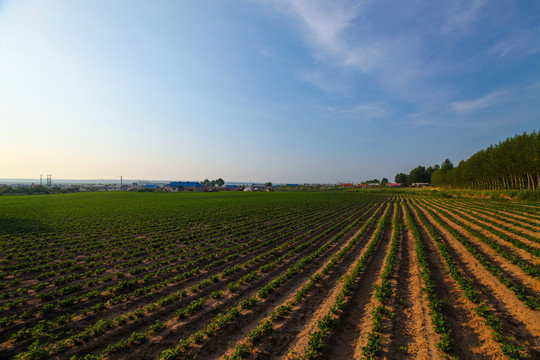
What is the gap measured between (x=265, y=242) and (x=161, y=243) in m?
8.04

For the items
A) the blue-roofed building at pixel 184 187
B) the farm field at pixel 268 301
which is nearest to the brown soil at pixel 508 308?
the farm field at pixel 268 301

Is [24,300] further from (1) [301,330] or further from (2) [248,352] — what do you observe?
(1) [301,330]

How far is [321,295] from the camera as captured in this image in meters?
9.16

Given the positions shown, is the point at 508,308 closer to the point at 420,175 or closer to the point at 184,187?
the point at 184,187

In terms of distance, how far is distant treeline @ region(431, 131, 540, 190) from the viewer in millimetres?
45531

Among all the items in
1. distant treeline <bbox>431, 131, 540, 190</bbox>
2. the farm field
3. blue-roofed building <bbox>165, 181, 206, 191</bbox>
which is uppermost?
distant treeline <bbox>431, 131, 540, 190</bbox>

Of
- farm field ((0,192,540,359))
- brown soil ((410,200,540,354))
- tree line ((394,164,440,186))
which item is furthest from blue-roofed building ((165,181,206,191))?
tree line ((394,164,440,186))

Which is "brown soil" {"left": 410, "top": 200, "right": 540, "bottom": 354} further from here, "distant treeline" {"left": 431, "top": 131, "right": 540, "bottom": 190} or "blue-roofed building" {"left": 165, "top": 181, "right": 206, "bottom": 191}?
"blue-roofed building" {"left": 165, "top": 181, "right": 206, "bottom": 191}

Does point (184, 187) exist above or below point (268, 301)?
above

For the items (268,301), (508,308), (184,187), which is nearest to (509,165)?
(508,308)

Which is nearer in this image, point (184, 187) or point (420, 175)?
point (184, 187)

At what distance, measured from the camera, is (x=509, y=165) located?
53.0 metres

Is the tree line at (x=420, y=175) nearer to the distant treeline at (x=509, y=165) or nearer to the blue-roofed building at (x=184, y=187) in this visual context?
the distant treeline at (x=509, y=165)

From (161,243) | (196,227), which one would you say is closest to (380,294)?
(161,243)
